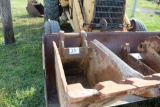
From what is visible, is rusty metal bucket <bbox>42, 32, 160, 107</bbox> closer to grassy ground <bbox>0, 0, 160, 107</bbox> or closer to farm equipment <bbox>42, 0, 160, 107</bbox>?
farm equipment <bbox>42, 0, 160, 107</bbox>

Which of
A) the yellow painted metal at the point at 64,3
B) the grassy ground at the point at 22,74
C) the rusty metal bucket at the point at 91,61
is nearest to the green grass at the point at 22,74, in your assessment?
the grassy ground at the point at 22,74

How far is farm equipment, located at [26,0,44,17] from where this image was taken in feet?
34.3

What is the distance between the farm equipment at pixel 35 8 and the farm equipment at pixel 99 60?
6198mm

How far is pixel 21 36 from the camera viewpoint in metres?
6.93

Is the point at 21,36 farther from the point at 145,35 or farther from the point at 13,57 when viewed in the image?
the point at 145,35

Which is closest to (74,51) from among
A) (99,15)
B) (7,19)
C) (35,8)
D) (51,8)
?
(99,15)

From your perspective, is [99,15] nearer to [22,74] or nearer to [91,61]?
[91,61]

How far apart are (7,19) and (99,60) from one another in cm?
363

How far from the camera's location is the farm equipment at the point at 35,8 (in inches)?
412

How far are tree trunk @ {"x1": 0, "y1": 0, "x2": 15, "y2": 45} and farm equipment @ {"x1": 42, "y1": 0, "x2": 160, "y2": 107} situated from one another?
187cm

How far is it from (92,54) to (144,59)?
0.86 metres

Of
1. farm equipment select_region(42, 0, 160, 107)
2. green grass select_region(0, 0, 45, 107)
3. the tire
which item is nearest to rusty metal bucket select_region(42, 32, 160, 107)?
farm equipment select_region(42, 0, 160, 107)

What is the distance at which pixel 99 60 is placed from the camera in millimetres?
3064

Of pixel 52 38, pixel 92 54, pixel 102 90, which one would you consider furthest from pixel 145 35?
pixel 102 90
